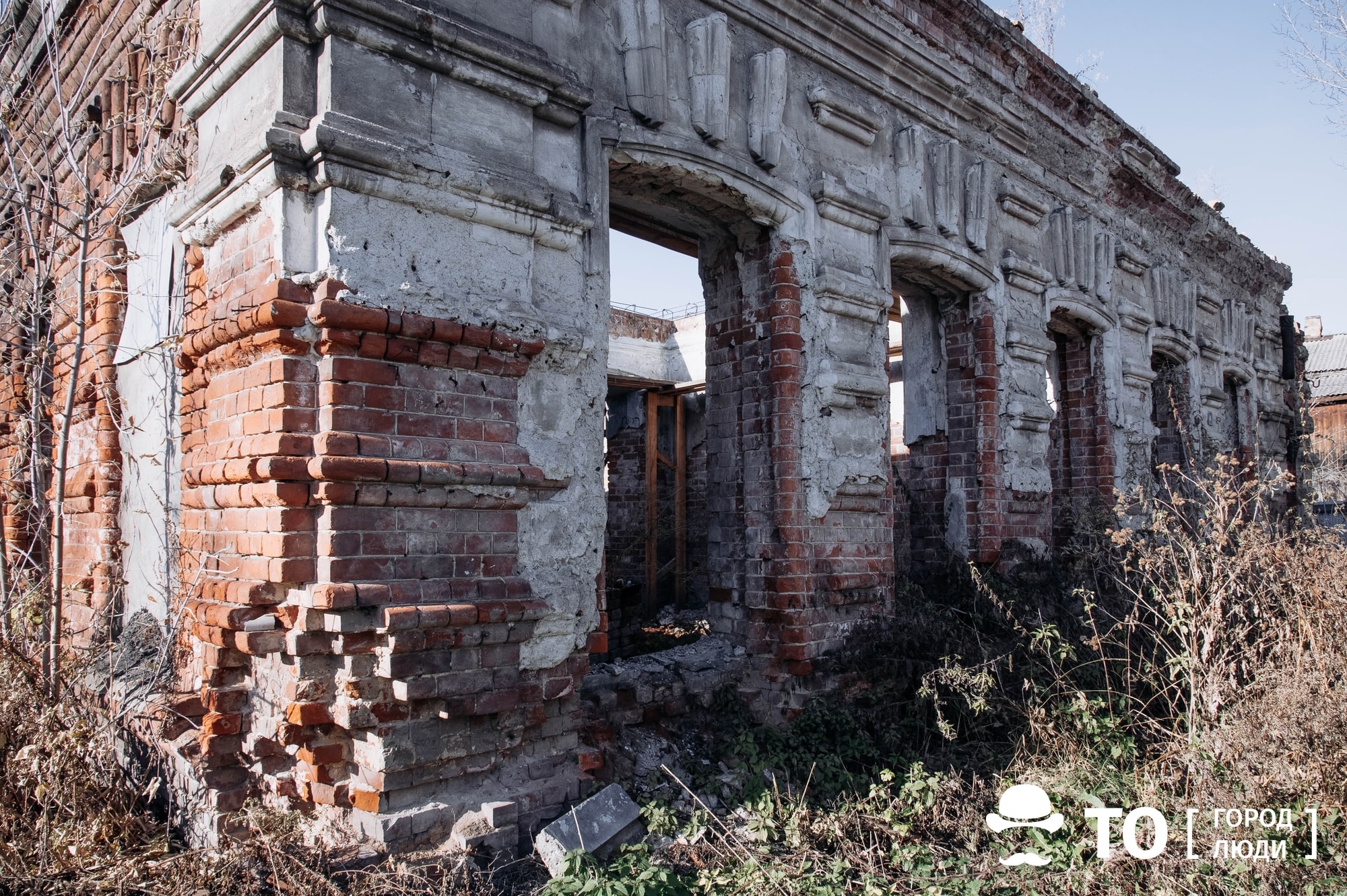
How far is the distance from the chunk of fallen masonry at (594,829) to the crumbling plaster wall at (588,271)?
0.19 meters

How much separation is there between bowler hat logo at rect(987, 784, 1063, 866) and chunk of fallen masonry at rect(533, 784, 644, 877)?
1615 mm

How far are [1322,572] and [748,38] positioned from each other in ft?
14.5

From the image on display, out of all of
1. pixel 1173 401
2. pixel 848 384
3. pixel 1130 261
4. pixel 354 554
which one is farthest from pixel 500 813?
pixel 1173 401

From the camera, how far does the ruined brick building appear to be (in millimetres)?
3338

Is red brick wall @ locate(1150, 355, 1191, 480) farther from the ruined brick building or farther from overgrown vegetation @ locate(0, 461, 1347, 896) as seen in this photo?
overgrown vegetation @ locate(0, 461, 1347, 896)

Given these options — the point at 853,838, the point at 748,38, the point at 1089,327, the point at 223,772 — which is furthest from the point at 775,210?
the point at 1089,327

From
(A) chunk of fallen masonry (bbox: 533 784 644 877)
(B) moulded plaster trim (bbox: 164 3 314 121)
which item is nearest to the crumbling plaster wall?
(B) moulded plaster trim (bbox: 164 3 314 121)

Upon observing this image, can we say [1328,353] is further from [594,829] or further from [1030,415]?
[594,829]

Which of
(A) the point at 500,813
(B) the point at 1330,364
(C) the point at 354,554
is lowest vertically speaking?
(A) the point at 500,813

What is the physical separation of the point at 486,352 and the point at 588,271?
0.75 metres

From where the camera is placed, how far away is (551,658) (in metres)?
3.83

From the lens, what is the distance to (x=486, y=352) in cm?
370

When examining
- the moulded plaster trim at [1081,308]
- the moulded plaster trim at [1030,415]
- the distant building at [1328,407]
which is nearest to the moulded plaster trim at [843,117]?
the moulded plaster trim at [1030,415]

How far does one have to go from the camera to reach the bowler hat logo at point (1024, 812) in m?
3.93
